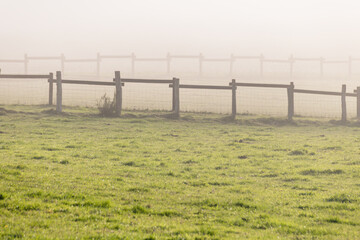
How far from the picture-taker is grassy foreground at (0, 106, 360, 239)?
756cm

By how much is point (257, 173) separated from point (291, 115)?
1281cm

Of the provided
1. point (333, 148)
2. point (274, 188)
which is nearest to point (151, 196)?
point (274, 188)

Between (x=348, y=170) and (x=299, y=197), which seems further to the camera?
(x=348, y=170)

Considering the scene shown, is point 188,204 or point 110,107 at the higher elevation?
point 110,107

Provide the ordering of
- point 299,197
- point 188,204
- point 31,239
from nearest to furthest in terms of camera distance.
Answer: point 31,239 → point 188,204 → point 299,197

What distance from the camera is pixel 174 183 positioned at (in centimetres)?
1092

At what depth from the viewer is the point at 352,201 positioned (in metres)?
9.73

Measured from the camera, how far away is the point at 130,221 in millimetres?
7727

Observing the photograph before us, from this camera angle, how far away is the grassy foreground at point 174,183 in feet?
24.8

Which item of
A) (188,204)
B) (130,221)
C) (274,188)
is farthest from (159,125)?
(130,221)

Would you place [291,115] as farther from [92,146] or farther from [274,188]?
[274,188]

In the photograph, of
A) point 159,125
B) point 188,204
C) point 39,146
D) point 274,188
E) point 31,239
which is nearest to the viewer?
point 31,239

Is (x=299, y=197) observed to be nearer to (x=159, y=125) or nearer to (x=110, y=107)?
(x=159, y=125)

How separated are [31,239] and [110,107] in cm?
1802
